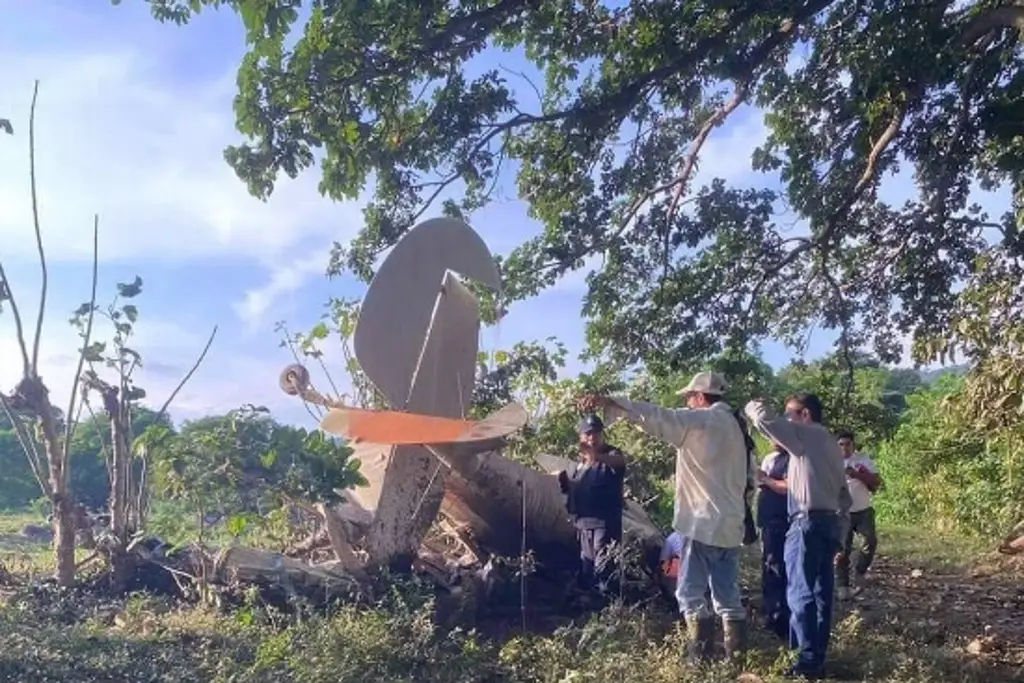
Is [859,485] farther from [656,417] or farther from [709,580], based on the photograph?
[656,417]

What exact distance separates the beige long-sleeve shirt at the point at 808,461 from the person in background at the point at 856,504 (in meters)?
2.40

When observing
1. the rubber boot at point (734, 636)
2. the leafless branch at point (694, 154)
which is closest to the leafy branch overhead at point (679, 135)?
the leafless branch at point (694, 154)

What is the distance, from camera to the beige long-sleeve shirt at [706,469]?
18.6 ft

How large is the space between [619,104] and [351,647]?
4908 mm

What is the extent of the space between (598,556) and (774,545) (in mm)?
1126

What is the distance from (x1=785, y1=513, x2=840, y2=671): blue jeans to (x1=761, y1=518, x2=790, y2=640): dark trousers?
83 centimetres

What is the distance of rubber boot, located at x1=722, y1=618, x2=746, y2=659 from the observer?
18.7 ft

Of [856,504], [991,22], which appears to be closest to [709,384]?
[856,504]

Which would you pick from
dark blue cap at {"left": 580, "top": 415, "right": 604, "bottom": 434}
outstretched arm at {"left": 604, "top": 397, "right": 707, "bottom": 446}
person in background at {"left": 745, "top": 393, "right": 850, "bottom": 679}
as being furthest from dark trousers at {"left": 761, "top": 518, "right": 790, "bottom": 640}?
outstretched arm at {"left": 604, "top": 397, "right": 707, "bottom": 446}

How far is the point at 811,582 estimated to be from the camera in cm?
564

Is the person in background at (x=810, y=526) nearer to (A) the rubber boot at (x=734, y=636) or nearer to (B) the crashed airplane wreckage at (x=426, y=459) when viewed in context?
(A) the rubber boot at (x=734, y=636)

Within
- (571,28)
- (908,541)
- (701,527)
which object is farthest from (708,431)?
(908,541)

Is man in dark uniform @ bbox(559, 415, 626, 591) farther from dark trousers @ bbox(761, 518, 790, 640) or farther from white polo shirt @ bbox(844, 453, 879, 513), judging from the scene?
white polo shirt @ bbox(844, 453, 879, 513)

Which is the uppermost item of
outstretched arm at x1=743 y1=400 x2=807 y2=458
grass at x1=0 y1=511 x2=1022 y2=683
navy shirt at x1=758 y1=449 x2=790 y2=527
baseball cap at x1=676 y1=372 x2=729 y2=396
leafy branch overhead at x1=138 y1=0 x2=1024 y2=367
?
leafy branch overhead at x1=138 y1=0 x2=1024 y2=367
